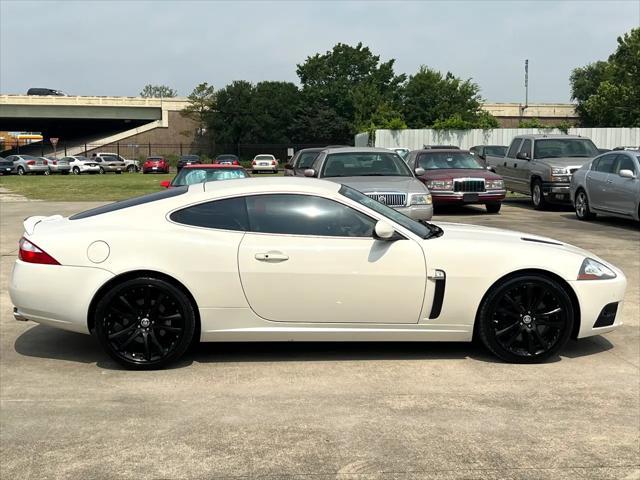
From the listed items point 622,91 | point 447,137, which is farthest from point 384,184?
point 622,91

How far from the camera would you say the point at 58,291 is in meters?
5.06

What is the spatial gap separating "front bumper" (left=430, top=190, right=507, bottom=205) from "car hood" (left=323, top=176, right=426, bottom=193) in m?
3.82

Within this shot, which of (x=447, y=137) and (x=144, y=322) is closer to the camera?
(x=144, y=322)

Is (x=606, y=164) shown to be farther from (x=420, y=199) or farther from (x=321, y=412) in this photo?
(x=321, y=412)

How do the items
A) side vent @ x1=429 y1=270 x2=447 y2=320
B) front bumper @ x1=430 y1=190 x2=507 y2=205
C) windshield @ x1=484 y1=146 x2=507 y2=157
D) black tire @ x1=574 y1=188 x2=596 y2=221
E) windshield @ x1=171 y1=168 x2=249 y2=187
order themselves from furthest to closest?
windshield @ x1=484 y1=146 x2=507 y2=157 < front bumper @ x1=430 y1=190 x2=507 y2=205 < black tire @ x1=574 y1=188 x2=596 y2=221 < windshield @ x1=171 y1=168 x2=249 y2=187 < side vent @ x1=429 y1=270 x2=447 y2=320

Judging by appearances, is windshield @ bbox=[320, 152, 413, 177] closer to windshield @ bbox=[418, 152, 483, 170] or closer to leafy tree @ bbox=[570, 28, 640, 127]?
windshield @ bbox=[418, 152, 483, 170]

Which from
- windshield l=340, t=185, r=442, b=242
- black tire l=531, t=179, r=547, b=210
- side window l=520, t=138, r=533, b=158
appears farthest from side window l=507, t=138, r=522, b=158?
windshield l=340, t=185, r=442, b=242

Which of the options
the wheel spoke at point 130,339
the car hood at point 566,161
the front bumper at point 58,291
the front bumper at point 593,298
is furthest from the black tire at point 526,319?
the car hood at point 566,161

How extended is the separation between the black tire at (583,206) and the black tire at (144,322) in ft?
39.5

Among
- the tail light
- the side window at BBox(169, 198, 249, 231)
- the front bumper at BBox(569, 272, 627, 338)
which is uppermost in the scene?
the side window at BBox(169, 198, 249, 231)

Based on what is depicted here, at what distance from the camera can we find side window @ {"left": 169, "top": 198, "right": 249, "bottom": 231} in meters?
5.19

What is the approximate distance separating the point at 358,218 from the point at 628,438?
236cm

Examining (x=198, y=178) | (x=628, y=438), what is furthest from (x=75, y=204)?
(x=628, y=438)

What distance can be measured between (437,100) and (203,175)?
46067 millimetres
